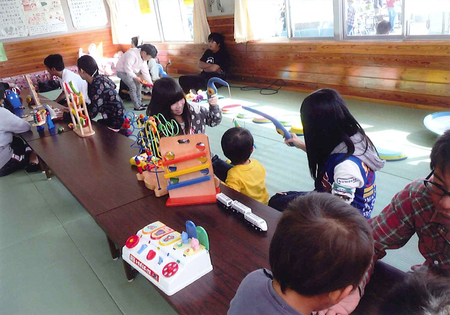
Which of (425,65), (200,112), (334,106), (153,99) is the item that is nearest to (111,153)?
(153,99)

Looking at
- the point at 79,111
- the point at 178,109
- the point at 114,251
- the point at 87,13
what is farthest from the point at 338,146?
the point at 87,13

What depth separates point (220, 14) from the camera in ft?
18.8

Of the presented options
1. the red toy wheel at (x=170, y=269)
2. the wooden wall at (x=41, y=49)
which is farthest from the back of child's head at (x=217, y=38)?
the red toy wheel at (x=170, y=269)

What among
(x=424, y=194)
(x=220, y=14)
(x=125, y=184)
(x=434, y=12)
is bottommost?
(x=125, y=184)

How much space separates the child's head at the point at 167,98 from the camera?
2078mm

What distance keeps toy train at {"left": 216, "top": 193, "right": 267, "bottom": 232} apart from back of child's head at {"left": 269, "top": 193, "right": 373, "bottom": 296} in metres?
0.55

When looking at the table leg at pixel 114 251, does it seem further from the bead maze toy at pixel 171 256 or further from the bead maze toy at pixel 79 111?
the bead maze toy at pixel 79 111

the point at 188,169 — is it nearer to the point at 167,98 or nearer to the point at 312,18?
the point at 167,98

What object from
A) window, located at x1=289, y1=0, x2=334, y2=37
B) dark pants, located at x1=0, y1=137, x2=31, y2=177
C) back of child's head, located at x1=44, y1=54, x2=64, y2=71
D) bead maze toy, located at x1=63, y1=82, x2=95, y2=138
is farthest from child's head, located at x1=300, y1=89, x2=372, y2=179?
window, located at x1=289, y1=0, x2=334, y2=37

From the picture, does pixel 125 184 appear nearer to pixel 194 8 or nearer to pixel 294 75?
pixel 294 75

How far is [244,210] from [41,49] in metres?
8.04

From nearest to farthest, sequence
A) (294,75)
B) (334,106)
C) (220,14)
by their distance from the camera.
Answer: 1. (334,106)
2. (294,75)
3. (220,14)

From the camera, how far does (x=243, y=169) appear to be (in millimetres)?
1843

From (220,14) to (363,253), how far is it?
223 inches
